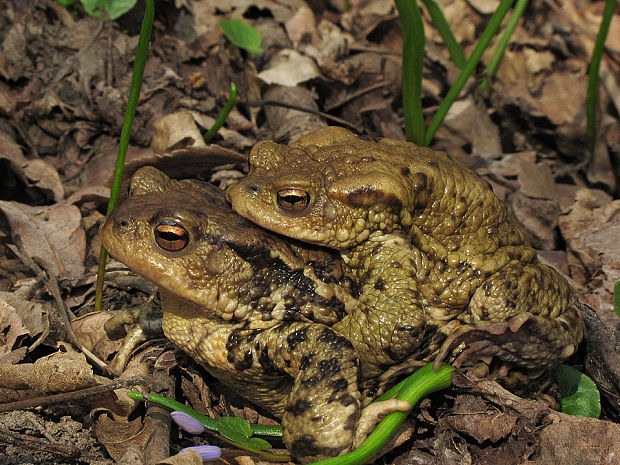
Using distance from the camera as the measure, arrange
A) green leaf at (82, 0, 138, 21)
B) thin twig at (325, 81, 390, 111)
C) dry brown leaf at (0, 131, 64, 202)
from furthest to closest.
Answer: thin twig at (325, 81, 390, 111) → green leaf at (82, 0, 138, 21) → dry brown leaf at (0, 131, 64, 202)

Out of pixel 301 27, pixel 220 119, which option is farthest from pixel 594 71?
pixel 220 119

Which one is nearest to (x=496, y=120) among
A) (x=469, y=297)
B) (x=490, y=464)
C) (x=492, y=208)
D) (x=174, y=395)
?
(x=492, y=208)

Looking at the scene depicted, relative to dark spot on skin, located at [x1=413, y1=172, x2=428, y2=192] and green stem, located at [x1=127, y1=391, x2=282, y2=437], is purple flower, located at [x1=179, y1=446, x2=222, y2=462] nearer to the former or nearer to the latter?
green stem, located at [x1=127, y1=391, x2=282, y2=437]

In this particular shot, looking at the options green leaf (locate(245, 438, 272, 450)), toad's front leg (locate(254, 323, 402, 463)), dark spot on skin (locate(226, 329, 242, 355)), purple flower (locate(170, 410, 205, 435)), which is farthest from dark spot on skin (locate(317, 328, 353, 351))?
purple flower (locate(170, 410, 205, 435))

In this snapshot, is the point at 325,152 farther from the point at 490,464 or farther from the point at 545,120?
the point at 545,120

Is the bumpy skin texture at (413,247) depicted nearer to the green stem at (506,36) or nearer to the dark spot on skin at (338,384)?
the dark spot on skin at (338,384)

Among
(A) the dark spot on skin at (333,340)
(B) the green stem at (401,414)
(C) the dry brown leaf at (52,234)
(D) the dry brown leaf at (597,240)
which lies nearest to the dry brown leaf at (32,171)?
(C) the dry brown leaf at (52,234)
